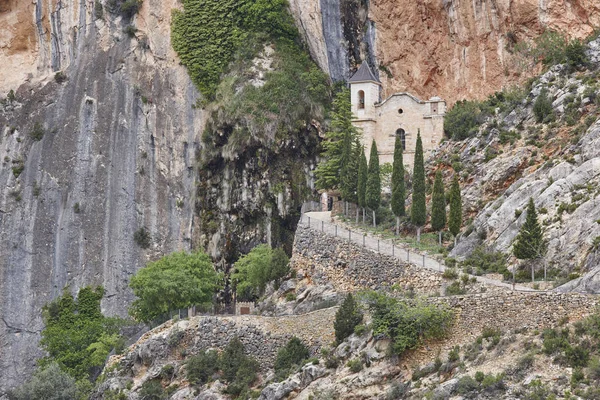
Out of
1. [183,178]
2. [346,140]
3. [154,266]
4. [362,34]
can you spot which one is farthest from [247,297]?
[362,34]

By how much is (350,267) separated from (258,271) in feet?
21.3

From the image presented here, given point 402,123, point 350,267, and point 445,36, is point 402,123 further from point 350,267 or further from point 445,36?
point 350,267

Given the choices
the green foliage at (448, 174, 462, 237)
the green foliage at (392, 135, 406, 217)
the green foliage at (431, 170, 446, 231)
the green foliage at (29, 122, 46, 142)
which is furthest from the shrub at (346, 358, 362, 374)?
the green foliage at (29, 122, 46, 142)

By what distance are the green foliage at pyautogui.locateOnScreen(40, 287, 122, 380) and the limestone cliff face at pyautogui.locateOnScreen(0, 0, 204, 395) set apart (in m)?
2.63

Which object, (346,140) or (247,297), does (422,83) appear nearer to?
(346,140)

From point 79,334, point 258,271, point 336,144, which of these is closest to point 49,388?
point 79,334

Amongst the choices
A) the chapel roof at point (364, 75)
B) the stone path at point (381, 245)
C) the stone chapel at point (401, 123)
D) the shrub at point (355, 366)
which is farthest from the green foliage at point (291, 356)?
the chapel roof at point (364, 75)

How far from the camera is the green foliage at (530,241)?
53.7 meters

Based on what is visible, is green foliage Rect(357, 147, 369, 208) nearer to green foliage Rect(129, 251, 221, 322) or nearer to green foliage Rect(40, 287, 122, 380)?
green foliage Rect(129, 251, 221, 322)

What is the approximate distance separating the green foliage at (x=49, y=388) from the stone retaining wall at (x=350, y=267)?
11.9 m

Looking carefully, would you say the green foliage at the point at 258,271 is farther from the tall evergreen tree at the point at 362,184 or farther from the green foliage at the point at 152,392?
the green foliage at the point at 152,392

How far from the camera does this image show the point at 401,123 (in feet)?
239

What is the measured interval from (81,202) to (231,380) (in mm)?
30074

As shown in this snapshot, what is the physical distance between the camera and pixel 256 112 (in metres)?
80.1
